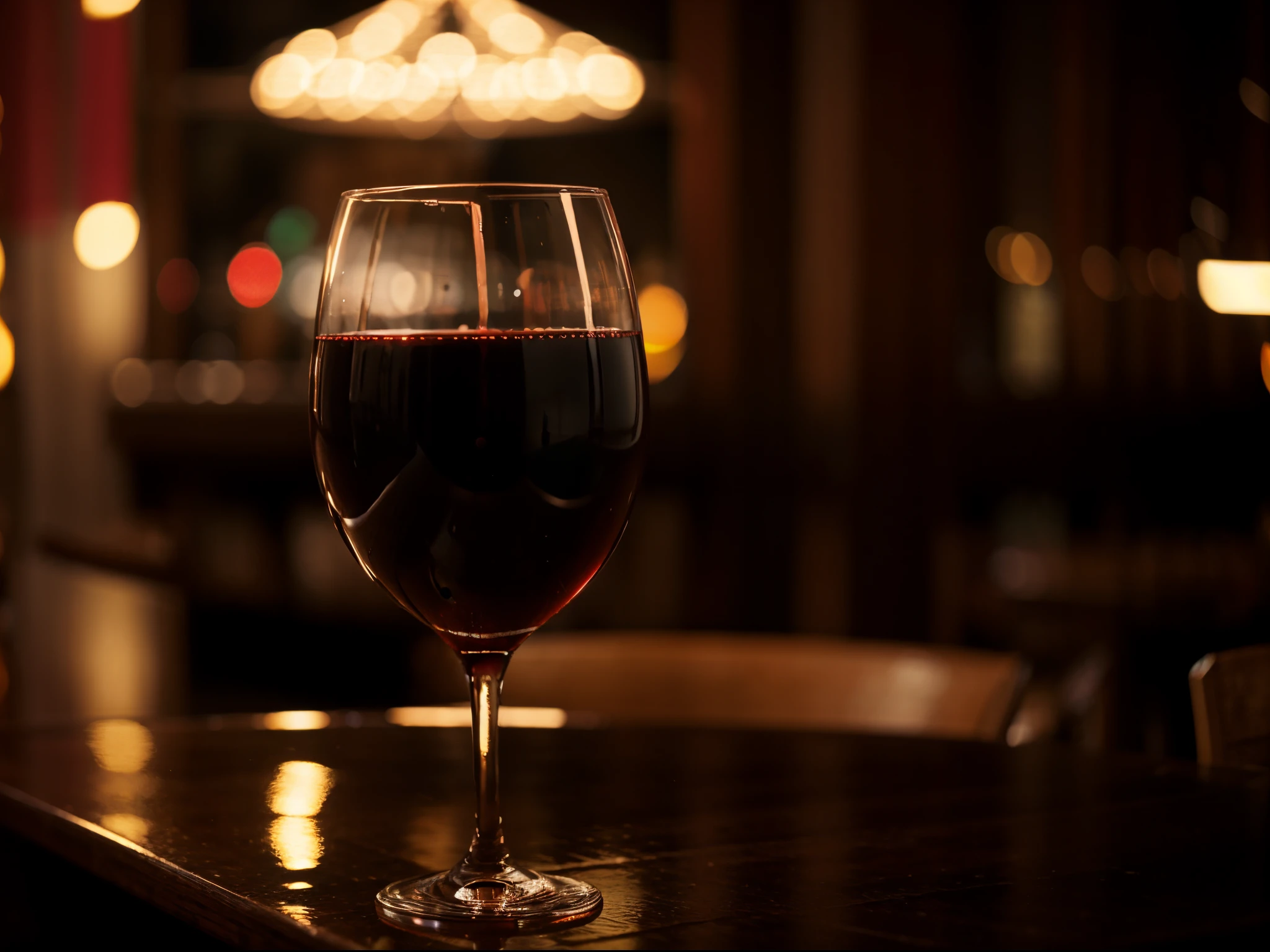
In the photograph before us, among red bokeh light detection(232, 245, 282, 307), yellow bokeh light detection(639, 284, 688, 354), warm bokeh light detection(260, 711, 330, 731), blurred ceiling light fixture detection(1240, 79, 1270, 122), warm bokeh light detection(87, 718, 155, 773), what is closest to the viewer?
warm bokeh light detection(87, 718, 155, 773)

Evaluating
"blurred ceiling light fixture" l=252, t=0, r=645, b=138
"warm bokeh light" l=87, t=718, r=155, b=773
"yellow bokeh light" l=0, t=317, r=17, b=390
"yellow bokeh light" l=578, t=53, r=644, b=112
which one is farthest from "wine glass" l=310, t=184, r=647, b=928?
"yellow bokeh light" l=0, t=317, r=17, b=390

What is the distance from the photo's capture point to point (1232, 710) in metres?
0.82

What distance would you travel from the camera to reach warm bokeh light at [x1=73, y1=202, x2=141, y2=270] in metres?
3.98

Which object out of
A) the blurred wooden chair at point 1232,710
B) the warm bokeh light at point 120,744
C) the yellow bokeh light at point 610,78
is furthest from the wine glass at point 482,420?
the yellow bokeh light at point 610,78

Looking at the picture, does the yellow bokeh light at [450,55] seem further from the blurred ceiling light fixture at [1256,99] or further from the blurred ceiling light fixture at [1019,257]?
the blurred ceiling light fixture at [1256,99]

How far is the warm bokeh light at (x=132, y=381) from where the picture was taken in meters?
4.05

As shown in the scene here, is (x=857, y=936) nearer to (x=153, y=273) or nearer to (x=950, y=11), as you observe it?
(x=950, y=11)

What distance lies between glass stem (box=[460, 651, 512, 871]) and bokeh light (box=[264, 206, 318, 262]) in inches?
162

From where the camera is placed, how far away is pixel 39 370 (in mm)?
4008

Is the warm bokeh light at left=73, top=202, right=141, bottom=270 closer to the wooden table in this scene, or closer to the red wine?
the wooden table

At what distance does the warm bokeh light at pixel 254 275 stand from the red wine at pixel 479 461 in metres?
3.97

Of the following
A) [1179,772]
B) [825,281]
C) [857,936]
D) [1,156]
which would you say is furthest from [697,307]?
[857,936]

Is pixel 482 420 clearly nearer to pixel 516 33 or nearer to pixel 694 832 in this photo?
pixel 694 832

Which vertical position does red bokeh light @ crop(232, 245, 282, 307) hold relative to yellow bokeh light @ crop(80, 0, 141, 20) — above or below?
below
